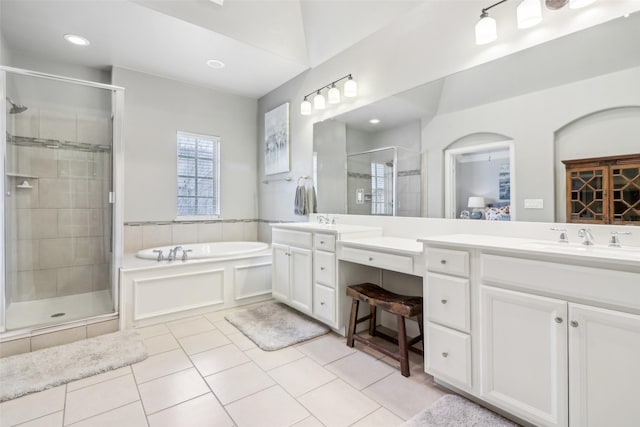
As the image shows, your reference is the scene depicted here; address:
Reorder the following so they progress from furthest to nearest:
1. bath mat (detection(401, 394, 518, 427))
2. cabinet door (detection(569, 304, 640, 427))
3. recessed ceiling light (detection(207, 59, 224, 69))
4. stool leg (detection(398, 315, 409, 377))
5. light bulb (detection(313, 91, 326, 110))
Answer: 1. recessed ceiling light (detection(207, 59, 224, 69))
2. light bulb (detection(313, 91, 326, 110))
3. stool leg (detection(398, 315, 409, 377))
4. bath mat (detection(401, 394, 518, 427))
5. cabinet door (detection(569, 304, 640, 427))

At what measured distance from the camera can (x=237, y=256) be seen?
325 centimetres

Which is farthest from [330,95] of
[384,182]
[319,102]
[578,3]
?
[578,3]

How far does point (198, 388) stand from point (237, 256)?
157 cm

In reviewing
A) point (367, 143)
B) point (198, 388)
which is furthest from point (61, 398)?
point (367, 143)

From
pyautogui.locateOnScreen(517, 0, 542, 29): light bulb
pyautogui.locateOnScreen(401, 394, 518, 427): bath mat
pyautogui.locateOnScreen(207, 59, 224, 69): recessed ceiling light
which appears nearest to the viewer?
pyautogui.locateOnScreen(401, 394, 518, 427): bath mat

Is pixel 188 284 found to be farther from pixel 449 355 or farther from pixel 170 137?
pixel 449 355

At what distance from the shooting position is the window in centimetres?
390

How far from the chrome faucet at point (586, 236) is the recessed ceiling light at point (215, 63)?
11.4 feet

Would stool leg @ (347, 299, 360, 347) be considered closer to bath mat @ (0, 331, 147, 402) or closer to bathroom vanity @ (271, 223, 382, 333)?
bathroom vanity @ (271, 223, 382, 333)

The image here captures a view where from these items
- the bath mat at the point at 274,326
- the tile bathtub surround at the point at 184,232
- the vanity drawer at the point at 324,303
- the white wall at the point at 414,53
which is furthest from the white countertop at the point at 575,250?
the tile bathtub surround at the point at 184,232

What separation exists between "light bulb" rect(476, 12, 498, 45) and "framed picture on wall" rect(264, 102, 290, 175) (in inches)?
92.7

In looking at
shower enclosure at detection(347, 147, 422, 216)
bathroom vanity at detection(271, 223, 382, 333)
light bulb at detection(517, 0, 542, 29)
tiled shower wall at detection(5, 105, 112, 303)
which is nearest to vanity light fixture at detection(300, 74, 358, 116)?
shower enclosure at detection(347, 147, 422, 216)

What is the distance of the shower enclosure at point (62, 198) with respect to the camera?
2529 mm

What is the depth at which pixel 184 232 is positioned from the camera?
3873 millimetres
